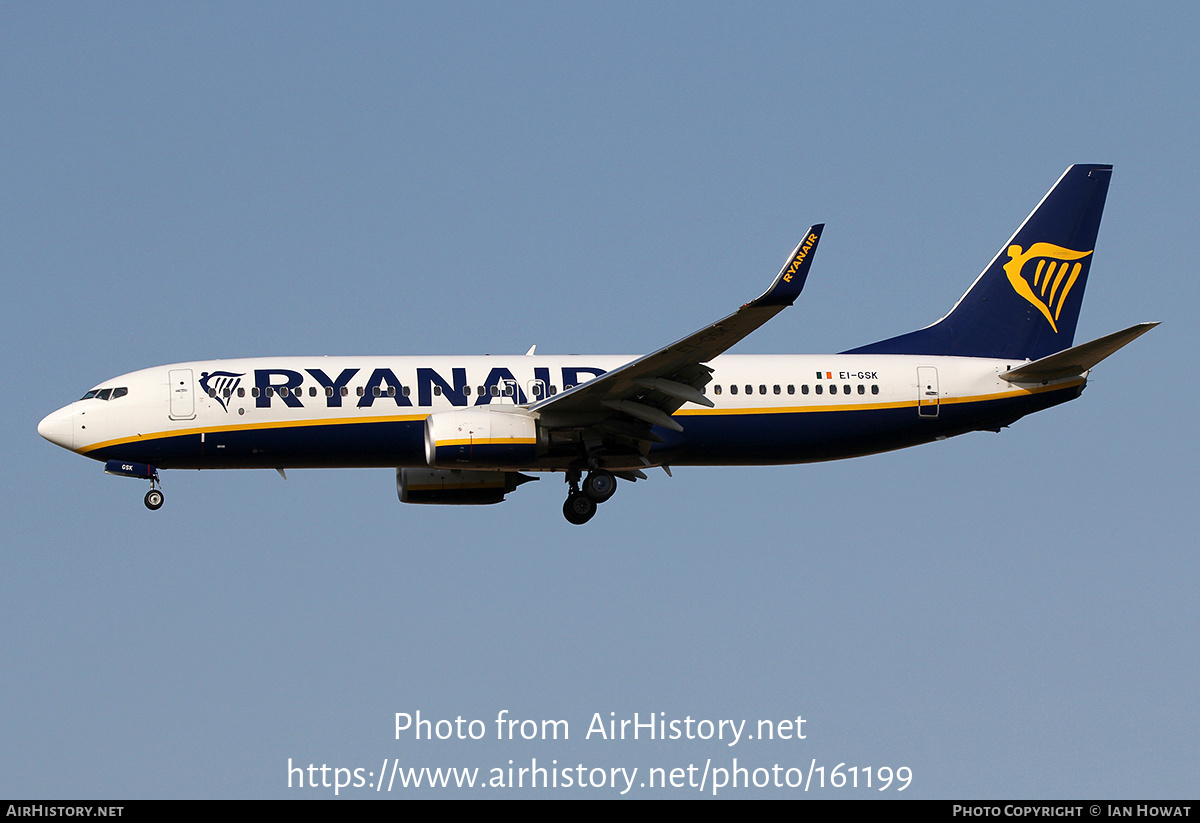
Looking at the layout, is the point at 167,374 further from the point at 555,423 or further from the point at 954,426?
the point at 954,426

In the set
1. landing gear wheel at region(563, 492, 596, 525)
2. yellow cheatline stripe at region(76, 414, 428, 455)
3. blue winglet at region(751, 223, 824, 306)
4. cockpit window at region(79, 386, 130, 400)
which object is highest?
blue winglet at region(751, 223, 824, 306)

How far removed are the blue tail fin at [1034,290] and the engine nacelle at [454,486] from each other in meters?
9.32

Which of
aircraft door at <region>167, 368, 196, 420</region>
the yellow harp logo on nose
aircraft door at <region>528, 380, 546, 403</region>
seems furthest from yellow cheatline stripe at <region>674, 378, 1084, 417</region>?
aircraft door at <region>167, 368, 196, 420</region>

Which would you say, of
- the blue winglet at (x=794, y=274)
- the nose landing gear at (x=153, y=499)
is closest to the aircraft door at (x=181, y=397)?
the nose landing gear at (x=153, y=499)

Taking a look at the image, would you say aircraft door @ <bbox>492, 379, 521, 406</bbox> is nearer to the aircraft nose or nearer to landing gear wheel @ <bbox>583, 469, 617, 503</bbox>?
landing gear wheel @ <bbox>583, 469, 617, 503</bbox>

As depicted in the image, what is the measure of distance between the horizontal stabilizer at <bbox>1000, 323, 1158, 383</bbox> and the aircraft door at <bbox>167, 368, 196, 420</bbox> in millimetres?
19088

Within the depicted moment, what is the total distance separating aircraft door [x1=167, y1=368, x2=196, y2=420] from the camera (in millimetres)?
36562

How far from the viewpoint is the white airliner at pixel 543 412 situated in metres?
35.6

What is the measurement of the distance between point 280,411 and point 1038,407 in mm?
18017

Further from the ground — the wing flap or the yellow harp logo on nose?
the yellow harp logo on nose

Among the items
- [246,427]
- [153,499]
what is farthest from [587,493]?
[153,499]

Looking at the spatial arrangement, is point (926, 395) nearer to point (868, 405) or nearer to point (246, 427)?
point (868, 405)

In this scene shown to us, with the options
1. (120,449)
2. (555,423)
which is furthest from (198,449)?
(555,423)

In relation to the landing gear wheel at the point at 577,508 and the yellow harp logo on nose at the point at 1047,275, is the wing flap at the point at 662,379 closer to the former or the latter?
the landing gear wheel at the point at 577,508
